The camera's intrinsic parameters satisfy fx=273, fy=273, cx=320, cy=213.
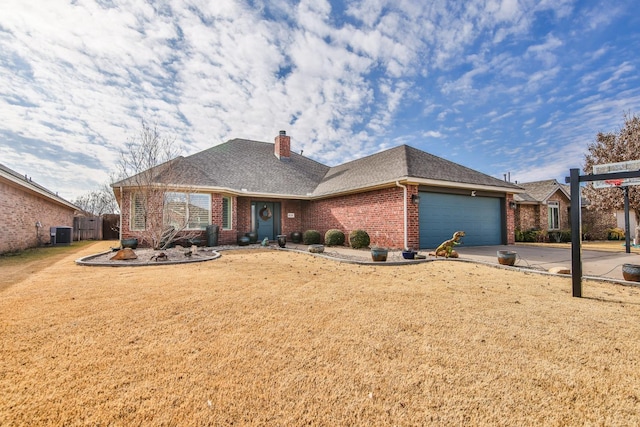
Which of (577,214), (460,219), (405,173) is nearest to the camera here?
(577,214)

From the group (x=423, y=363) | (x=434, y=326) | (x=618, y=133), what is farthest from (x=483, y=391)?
(x=618, y=133)

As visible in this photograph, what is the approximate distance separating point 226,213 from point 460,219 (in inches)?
427

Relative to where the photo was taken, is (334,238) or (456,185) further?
(334,238)

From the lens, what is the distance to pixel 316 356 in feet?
7.91

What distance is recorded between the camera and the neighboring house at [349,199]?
10.8 meters

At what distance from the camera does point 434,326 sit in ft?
10.2

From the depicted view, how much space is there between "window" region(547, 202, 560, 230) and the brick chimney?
17871 millimetres

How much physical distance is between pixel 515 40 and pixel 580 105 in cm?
587

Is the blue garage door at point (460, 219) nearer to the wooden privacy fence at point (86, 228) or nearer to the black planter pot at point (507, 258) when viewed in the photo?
the black planter pot at point (507, 258)

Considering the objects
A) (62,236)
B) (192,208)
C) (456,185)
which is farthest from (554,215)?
(62,236)

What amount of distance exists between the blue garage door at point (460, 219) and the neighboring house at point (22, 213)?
14.6 metres

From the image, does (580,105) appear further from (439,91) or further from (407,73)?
(407,73)

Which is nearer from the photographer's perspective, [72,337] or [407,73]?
[72,337]

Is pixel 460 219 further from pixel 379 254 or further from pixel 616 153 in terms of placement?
pixel 616 153
